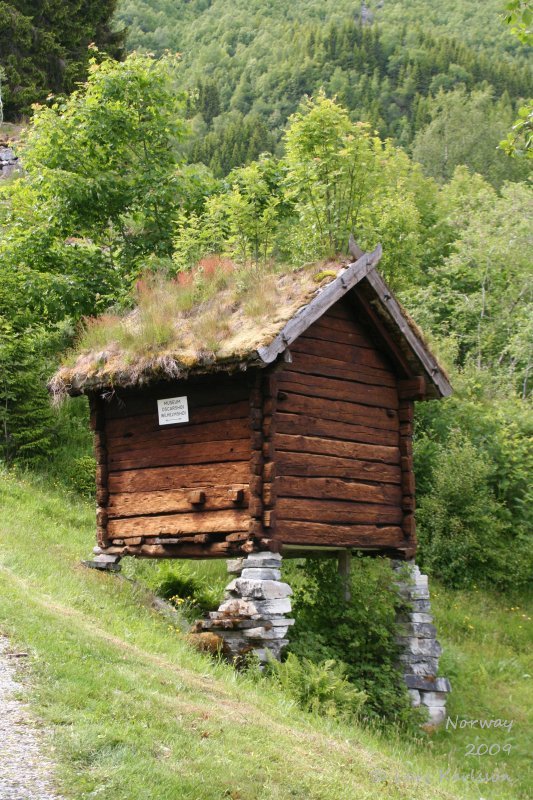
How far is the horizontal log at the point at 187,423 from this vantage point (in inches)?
489

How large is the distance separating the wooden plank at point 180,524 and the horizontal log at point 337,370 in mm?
2023

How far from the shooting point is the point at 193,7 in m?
121

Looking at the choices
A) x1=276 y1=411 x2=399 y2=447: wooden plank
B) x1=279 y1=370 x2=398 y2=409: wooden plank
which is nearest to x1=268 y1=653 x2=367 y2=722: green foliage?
x1=276 y1=411 x2=399 y2=447: wooden plank

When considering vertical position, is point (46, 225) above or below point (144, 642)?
above

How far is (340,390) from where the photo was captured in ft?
43.3

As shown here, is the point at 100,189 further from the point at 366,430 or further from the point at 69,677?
the point at 69,677

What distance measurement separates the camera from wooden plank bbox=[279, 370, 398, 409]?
12484mm

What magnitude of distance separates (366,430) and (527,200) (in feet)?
83.2

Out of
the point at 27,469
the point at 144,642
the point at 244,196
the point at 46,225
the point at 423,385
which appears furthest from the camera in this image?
the point at 244,196

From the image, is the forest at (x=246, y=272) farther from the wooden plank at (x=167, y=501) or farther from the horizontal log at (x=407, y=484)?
the wooden plank at (x=167, y=501)

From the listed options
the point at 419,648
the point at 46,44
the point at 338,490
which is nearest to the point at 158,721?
the point at 338,490

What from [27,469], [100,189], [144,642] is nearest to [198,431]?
[144,642]

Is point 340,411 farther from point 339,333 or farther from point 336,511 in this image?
point 336,511

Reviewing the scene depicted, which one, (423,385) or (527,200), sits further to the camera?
(527,200)
